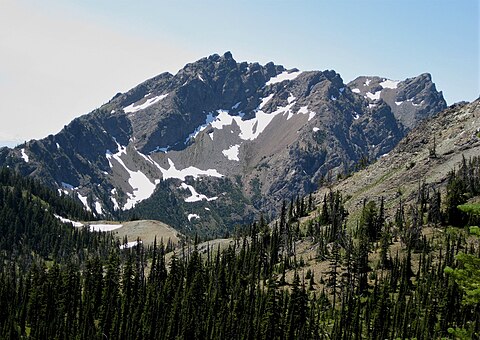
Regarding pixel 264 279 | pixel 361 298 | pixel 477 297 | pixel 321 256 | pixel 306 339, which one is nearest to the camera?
pixel 477 297

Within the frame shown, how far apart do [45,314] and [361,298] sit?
9413 centimetres

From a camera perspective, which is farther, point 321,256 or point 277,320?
point 321,256

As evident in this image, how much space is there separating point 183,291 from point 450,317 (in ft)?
250

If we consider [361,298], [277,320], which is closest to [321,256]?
[361,298]

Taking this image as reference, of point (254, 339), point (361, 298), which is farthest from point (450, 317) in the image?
point (254, 339)

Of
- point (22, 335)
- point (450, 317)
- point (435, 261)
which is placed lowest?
point (22, 335)

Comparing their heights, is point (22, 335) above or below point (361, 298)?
below

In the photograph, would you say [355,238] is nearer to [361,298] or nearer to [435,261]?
[435,261]

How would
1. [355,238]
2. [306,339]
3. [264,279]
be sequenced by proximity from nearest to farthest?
[306,339] → [264,279] → [355,238]

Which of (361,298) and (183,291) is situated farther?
(183,291)

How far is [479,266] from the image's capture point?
18.3 m

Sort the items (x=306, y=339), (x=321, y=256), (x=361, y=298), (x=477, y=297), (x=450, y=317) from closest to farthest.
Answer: (x=477, y=297), (x=306, y=339), (x=450, y=317), (x=361, y=298), (x=321, y=256)

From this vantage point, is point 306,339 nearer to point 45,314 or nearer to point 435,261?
point 435,261

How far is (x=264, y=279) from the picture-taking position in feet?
537
